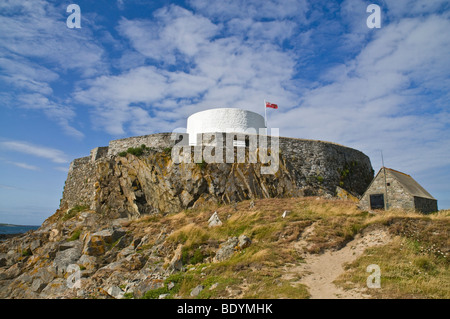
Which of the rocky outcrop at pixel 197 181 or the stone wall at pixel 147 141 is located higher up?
the stone wall at pixel 147 141

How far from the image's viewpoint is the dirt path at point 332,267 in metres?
8.65

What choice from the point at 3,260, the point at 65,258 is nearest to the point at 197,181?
the point at 65,258

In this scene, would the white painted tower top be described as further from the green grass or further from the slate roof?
the green grass

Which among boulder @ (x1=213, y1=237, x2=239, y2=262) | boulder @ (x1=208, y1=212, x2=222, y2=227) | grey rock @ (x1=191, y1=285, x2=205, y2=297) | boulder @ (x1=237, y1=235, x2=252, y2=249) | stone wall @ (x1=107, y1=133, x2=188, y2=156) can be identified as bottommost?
grey rock @ (x1=191, y1=285, x2=205, y2=297)

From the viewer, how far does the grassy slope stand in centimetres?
912

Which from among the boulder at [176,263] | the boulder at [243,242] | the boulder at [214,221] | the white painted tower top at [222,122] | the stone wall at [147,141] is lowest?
the boulder at [176,263]

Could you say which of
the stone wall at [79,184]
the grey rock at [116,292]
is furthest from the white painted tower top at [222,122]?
the grey rock at [116,292]

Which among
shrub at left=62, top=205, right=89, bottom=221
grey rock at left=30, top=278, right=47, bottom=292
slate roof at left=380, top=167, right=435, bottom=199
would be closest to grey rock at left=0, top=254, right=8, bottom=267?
shrub at left=62, top=205, right=89, bottom=221

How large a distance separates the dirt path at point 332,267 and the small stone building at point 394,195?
4073 millimetres

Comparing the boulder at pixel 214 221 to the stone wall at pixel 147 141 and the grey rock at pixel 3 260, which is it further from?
the grey rock at pixel 3 260

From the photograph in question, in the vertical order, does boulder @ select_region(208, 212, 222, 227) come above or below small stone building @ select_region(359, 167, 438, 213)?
below

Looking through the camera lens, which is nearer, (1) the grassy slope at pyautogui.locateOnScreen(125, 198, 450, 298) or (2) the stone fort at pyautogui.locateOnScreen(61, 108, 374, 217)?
(1) the grassy slope at pyautogui.locateOnScreen(125, 198, 450, 298)

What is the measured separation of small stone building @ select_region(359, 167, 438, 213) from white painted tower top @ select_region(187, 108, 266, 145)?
11.6 m
